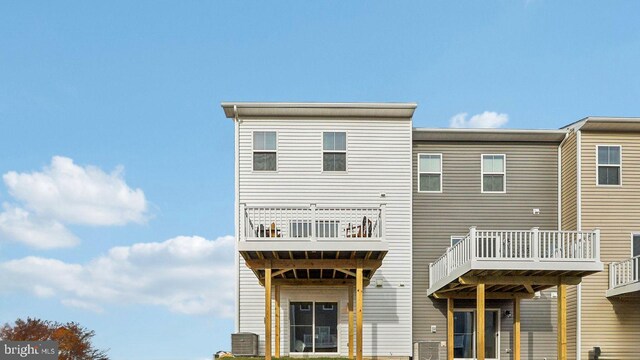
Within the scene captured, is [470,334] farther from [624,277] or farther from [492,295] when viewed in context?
[624,277]

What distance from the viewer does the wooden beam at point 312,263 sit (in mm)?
16406

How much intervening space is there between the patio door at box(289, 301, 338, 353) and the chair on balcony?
9.86 ft

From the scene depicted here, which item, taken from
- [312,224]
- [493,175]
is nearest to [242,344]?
[312,224]

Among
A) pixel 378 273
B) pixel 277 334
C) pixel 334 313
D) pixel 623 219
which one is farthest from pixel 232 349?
pixel 623 219

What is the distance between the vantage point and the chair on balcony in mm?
16656

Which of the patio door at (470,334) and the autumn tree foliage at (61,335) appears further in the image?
the autumn tree foliage at (61,335)

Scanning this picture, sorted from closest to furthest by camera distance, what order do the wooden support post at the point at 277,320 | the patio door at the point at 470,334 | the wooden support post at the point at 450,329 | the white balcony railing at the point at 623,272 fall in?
the wooden support post at the point at 277,320, the wooden support post at the point at 450,329, the white balcony railing at the point at 623,272, the patio door at the point at 470,334

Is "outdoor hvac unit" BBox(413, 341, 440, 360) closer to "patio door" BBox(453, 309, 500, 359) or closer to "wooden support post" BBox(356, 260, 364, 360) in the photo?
"patio door" BBox(453, 309, 500, 359)

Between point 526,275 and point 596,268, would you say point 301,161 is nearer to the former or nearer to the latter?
point 526,275

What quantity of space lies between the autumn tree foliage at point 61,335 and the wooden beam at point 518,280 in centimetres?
2012

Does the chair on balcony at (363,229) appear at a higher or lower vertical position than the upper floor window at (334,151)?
lower

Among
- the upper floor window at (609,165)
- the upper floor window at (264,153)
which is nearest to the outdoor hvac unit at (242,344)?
the upper floor window at (264,153)

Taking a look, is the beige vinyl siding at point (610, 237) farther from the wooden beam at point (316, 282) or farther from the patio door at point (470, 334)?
the wooden beam at point (316, 282)

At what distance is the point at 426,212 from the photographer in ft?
67.7
